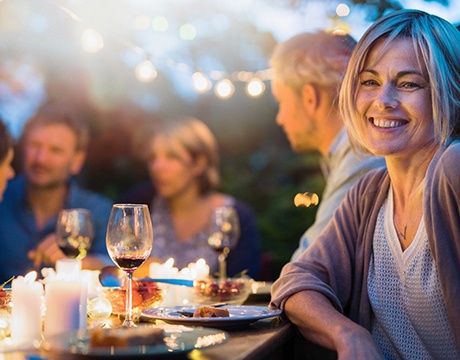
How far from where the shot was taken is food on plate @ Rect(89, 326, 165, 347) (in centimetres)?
109

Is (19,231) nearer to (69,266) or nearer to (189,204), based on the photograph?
(189,204)

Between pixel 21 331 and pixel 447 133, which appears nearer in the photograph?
pixel 21 331

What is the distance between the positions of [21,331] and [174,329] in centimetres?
26

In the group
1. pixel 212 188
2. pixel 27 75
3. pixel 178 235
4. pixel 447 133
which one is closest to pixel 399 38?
pixel 447 133

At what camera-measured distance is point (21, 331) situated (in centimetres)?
128

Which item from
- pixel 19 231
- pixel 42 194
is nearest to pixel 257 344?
pixel 19 231

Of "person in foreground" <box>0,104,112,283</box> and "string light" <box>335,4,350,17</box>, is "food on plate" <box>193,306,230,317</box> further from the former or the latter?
"person in foreground" <box>0,104,112,283</box>

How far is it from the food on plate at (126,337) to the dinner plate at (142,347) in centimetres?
1

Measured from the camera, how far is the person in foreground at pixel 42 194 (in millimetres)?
4285

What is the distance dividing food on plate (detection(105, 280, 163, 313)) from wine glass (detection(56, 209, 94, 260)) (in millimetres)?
976

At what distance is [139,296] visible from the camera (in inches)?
64.0

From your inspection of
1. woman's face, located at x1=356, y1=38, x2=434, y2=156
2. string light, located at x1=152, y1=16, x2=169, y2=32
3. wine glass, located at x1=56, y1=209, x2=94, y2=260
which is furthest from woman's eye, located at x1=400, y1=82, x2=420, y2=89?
string light, located at x1=152, y1=16, x2=169, y2=32

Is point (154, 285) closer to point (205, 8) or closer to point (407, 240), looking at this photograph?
point (407, 240)

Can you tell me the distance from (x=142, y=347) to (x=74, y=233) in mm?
1613
